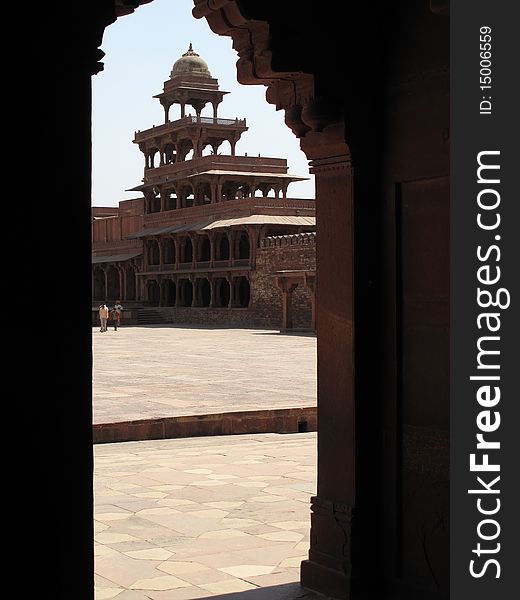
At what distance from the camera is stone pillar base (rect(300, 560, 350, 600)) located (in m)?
4.25

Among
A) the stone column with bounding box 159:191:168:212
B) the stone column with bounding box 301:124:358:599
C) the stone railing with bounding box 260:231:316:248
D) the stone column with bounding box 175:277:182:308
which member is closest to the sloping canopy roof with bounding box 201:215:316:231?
the stone railing with bounding box 260:231:316:248

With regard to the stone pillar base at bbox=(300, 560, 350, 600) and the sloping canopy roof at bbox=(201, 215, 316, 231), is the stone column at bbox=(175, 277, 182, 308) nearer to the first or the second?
the sloping canopy roof at bbox=(201, 215, 316, 231)

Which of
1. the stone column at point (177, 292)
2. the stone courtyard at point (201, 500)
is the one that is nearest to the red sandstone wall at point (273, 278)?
→ the stone column at point (177, 292)

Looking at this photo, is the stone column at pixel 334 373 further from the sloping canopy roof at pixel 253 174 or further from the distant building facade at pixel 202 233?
the sloping canopy roof at pixel 253 174

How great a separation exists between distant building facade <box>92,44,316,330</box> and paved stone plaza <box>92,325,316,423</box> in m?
7.61

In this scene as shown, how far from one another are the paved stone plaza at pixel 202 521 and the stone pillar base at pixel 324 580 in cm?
5

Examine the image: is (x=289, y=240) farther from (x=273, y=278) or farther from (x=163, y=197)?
(x=163, y=197)

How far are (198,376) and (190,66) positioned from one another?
1520 inches

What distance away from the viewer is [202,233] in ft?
146

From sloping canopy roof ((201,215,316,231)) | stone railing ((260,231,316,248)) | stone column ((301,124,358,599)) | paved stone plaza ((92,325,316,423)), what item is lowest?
paved stone plaza ((92,325,316,423))

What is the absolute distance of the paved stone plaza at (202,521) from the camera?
4555 mm

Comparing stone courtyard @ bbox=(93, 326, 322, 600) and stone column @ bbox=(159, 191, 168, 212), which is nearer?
stone courtyard @ bbox=(93, 326, 322, 600)

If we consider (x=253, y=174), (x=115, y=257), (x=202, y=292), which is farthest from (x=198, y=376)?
(x=115, y=257)

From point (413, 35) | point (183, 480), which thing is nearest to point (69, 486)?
point (413, 35)
